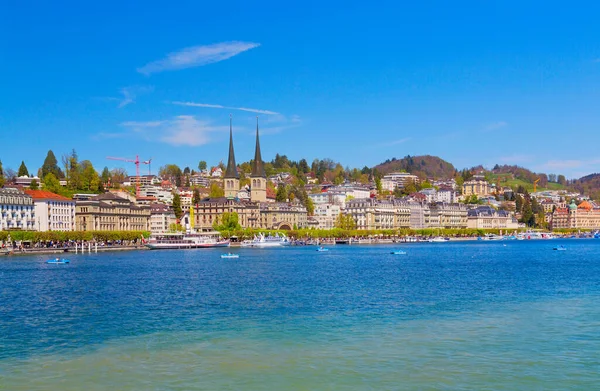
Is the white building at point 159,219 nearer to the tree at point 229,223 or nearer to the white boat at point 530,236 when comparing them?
the tree at point 229,223

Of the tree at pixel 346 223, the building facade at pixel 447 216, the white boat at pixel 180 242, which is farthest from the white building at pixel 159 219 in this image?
the building facade at pixel 447 216

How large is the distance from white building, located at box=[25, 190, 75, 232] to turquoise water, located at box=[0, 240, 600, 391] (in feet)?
227

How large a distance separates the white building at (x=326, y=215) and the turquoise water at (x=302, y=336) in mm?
119924

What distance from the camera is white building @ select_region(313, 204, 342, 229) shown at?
157 meters

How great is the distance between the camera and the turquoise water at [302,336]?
16062mm

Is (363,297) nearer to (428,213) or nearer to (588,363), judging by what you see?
(588,363)

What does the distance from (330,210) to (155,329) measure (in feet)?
452

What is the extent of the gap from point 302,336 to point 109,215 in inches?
3963

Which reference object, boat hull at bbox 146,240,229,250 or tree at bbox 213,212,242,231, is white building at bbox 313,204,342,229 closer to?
tree at bbox 213,212,242,231

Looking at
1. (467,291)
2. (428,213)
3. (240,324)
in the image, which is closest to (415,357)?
(240,324)

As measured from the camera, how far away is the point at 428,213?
167375mm

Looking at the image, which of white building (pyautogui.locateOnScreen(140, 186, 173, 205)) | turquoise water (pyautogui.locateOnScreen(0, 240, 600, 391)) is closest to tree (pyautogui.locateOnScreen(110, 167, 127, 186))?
white building (pyautogui.locateOnScreen(140, 186, 173, 205))

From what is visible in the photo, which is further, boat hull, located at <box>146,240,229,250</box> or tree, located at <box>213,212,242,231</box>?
tree, located at <box>213,212,242,231</box>

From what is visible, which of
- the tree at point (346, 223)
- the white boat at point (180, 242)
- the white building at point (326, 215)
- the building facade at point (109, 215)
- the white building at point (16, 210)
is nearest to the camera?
the white building at point (16, 210)
